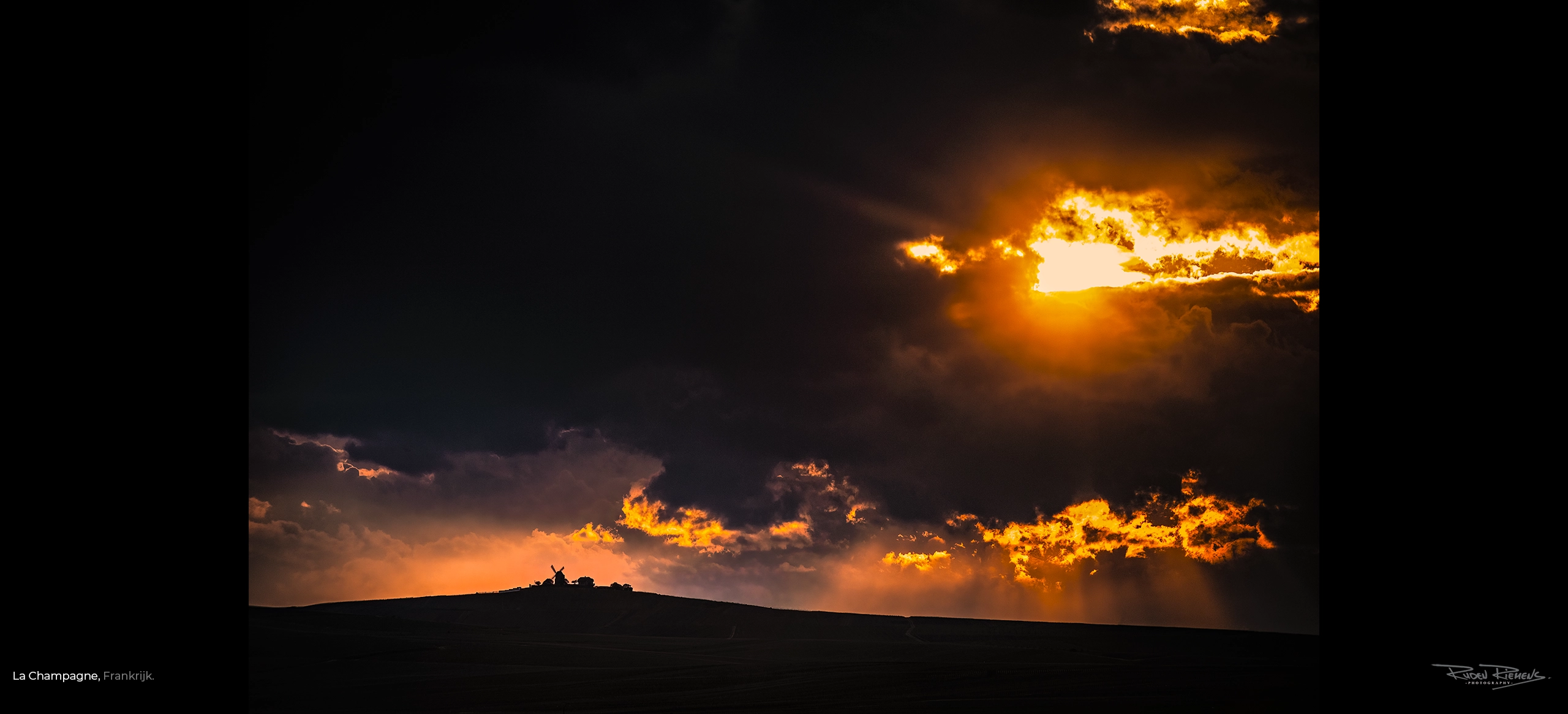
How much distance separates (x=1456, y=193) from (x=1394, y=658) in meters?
6.75

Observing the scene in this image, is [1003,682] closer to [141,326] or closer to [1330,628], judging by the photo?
[1330,628]

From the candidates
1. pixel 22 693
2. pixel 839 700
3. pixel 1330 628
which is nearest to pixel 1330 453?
pixel 1330 628

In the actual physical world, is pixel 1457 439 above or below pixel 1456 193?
below

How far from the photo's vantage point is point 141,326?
1346 centimetres

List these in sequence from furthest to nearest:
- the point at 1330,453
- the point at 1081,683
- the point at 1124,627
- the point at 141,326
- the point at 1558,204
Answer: the point at 1124,627 < the point at 1081,683 < the point at 141,326 < the point at 1330,453 < the point at 1558,204

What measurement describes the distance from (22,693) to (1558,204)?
2318 cm

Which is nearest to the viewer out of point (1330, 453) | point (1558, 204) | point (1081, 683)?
point (1558, 204)

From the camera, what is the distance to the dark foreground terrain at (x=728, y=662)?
2412cm

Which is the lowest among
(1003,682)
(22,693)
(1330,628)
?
(1003,682)

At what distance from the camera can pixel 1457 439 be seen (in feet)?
39.9

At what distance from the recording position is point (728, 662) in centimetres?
3547

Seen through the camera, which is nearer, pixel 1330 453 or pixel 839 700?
pixel 1330 453

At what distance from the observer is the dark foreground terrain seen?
950 inches

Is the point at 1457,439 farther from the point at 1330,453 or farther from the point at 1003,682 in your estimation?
the point at 1003,682
